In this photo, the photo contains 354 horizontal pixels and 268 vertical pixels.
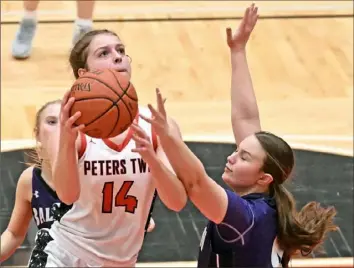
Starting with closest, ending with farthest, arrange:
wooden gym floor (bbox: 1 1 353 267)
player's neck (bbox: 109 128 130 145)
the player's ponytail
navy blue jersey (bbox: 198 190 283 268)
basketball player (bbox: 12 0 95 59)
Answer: navy blue jersey (bbox: 198 190 283 268)
the player's ponytail
player's neck (bbox: 109 128 130 145)
wooden gym floor (bbox: 1 1 353 267)
basketball player (bbox: 12 0 95 59)

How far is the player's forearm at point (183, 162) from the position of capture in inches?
108

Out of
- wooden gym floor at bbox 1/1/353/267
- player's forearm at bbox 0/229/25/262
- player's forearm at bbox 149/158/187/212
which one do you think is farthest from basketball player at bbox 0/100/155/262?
wooden gym floor at bbox 1/1/353/267

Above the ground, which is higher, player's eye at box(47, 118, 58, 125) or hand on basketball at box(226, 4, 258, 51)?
hand on basketball at box(226, 4, 258, 51)

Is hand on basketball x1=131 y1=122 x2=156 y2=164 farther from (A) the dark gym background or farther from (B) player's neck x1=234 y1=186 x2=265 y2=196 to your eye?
(A) the dark gym background

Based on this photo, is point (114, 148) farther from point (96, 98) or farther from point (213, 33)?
point (213, 33)

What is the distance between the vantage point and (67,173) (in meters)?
2.93

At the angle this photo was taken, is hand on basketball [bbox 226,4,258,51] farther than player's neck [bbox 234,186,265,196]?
Yes

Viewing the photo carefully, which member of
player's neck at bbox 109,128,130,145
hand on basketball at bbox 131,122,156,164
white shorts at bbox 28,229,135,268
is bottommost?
white shorts at bbox 28,229,135,268

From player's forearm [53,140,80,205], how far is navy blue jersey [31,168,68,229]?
57 cm

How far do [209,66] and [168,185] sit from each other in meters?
4.15

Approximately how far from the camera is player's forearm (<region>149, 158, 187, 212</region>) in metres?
2.78

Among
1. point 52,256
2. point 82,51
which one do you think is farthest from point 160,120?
point 52,256

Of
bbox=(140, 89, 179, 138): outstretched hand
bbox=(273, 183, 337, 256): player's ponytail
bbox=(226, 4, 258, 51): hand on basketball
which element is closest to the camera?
bbox=(140, 89, 179, 138): outstretched hand

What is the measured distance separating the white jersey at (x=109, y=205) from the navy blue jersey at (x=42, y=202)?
0.21 metres
